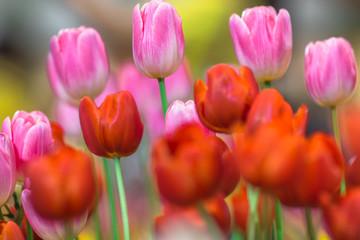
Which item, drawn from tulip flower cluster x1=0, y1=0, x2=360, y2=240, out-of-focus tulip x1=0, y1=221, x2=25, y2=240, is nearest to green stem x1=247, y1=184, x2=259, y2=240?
tulip flower cluster x1=0, y1=0, x2=360, y2=240

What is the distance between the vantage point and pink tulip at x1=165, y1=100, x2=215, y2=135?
0.28 m

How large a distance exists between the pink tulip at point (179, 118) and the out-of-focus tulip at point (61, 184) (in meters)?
0.07

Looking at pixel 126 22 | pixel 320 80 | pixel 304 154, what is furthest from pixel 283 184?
pixel 126 22

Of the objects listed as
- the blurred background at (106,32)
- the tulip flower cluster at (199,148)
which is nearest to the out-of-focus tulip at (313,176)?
the tulip flower cluster at (199,148)

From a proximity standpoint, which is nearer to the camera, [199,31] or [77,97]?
[77,97]

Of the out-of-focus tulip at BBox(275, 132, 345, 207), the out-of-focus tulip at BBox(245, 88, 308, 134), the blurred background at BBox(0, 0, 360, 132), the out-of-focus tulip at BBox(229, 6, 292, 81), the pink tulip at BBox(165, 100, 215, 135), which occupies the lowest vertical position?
the blurred background at BBox(0, 0, 360, 132)

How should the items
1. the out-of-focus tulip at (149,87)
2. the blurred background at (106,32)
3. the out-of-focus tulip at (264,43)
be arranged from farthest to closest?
the blurred background at (106,32)
the out-of-focus tulip at (149,87)
the out-of-focus tulip at (264,43)

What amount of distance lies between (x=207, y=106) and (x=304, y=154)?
0.07 m

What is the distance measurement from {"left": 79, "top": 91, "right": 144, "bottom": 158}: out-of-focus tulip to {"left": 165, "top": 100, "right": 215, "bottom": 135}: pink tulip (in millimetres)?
18

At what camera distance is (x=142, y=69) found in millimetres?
336

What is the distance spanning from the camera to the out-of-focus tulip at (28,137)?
0.29m

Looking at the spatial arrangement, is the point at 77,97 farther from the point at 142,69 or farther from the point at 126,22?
the point at 126,22

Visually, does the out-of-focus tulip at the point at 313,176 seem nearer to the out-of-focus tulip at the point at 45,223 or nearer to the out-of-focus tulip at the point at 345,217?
the out-of-focus tulip at the point at 345,217

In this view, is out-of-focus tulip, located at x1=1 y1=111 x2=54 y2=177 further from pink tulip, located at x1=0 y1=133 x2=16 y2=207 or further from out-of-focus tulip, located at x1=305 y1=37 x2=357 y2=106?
out-of-focus tulip, located at x1=305 y1=37 x2=357 y2=106
